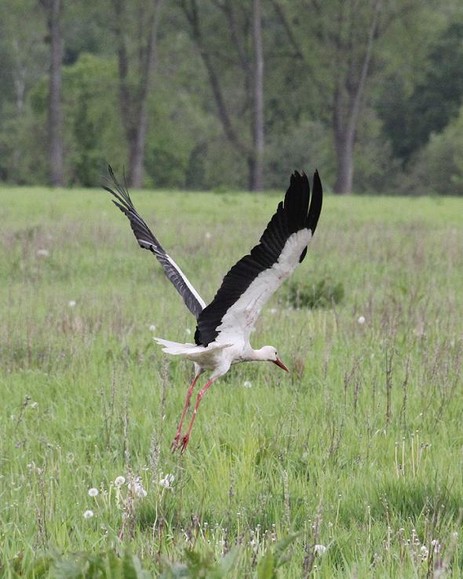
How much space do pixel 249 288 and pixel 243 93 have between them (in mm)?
46887

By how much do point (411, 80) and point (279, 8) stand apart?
22.8ft

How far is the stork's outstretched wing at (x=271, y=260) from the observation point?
13.2 ft

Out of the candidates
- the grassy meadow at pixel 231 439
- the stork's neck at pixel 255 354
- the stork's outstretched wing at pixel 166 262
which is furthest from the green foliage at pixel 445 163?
the stork's neck at pixel 255 354

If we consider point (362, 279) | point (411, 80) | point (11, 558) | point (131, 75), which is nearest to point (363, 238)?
point (362, 279)

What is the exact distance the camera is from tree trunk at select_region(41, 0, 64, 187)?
117ft

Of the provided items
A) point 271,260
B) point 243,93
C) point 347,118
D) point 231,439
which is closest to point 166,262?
Answer: point 231,439

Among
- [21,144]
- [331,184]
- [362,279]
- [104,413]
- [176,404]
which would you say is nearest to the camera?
[104,413]

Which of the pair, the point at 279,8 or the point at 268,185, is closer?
the point at 279,8

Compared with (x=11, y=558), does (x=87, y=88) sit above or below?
above

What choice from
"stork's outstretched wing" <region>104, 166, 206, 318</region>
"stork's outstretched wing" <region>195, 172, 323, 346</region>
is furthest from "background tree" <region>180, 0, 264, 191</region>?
"stork's outstretched wing" <region>195, 172, 323, 346</region>

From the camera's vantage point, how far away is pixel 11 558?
314 cm

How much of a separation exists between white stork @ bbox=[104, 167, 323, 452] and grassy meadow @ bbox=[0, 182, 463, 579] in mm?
272

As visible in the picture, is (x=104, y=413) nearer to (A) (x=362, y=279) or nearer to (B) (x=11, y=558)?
(B) (x=11, y=558)

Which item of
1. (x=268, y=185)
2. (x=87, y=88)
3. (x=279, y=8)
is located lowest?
(x=268, y=185)
